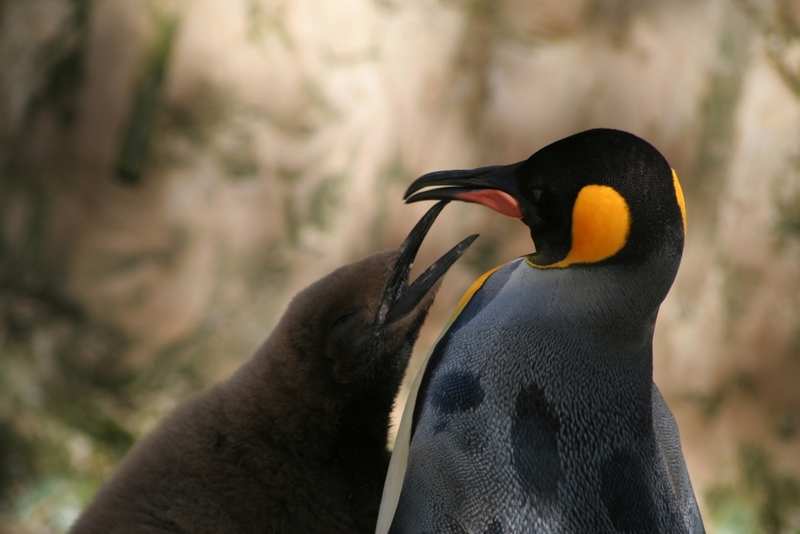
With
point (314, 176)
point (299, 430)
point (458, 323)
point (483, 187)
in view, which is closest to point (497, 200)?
point (483, 187)

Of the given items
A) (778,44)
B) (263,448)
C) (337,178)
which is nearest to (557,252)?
(263,448)

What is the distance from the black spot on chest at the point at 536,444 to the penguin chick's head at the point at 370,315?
31cm

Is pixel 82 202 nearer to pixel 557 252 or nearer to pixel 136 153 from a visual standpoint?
pixel 136 153

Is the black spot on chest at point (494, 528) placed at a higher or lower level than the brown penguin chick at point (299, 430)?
lower

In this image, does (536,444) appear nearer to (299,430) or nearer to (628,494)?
(628,494)

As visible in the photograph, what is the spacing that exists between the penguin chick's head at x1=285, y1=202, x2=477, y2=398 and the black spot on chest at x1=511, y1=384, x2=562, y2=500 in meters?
0.31

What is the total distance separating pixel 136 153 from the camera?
7.14 feet

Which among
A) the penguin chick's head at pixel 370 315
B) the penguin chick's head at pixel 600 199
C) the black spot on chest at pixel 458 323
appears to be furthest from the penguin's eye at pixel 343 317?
the penguin chick's head at pixel 600 199

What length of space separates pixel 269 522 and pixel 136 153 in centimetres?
140

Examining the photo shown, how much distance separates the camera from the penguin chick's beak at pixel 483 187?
2.81 ft

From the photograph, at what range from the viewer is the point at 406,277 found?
1142 millimetres

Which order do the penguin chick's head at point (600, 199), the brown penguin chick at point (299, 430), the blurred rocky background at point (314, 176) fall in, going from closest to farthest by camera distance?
the penguin chick's head at point (600, 199) → the brown penguin chick at point (299, 430) → the blurred rocky background at point (314, 176)

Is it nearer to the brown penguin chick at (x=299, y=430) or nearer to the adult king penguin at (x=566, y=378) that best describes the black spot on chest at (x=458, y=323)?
the adult king penguin at (x=566, y=378)

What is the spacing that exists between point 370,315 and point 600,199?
45 cm
